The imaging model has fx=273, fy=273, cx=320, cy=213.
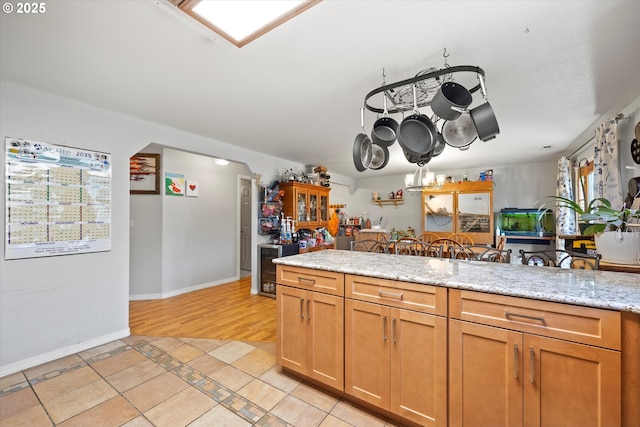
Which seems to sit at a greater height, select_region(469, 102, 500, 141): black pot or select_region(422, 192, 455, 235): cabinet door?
select_region(469, 102, 500, 141): black pot

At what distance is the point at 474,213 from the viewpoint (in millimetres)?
5133

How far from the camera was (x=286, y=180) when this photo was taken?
4.51m

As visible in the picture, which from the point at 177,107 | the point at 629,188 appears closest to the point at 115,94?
the point at 177,107

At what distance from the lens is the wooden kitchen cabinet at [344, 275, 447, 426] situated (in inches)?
55.9

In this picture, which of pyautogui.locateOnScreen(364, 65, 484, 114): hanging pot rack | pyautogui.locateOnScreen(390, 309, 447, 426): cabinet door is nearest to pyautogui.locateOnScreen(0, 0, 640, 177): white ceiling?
pyautogui.locateOnScreen(364, 65, 484, 114): hanging pot rack

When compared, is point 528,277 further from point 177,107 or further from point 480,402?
point 177,107

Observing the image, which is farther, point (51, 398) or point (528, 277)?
point (51, 398)

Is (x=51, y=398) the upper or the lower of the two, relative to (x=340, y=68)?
lower

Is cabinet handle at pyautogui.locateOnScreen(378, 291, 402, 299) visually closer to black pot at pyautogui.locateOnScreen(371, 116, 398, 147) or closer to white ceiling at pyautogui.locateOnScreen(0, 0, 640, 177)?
black pot at pyautogui.locateOnScreen(371, 116, 398, 147)

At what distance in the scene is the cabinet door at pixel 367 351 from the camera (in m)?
1.58

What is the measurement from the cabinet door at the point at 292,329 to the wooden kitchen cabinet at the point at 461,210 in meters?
4.30

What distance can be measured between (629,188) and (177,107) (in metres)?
3.86

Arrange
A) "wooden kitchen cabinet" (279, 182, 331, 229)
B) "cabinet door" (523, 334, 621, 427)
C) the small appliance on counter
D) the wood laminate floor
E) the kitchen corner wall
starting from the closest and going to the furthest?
"cabinet door" (523, 334, 621, 427)
the wood laminate floor
the kitchen corner wall
the small appliance on counter
"wooden kitchen cabinet" (279, 182, 331, 229)

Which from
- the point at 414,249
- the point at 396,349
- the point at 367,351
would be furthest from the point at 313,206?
the point at 396,349
